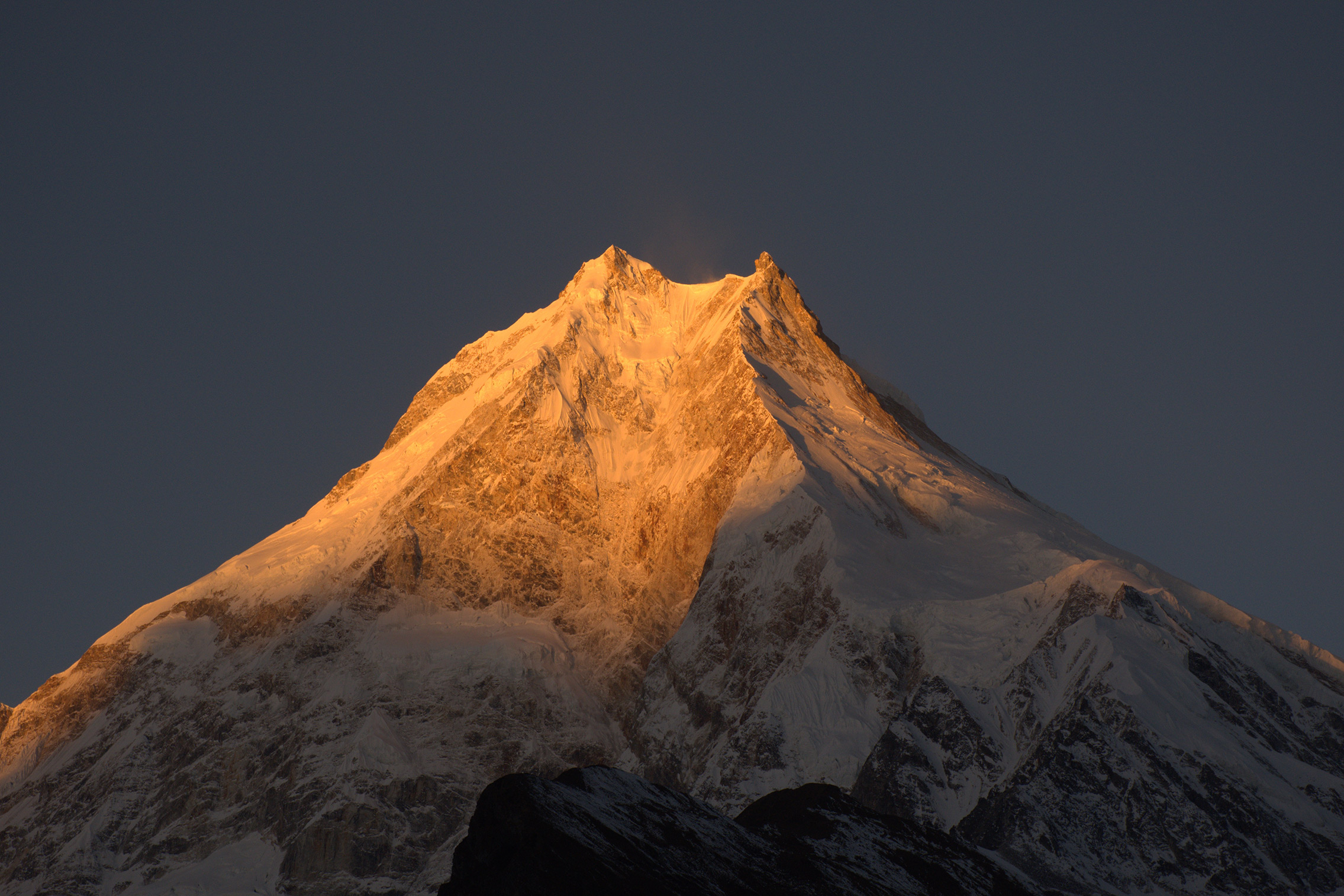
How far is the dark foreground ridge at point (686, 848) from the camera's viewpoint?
83375mm

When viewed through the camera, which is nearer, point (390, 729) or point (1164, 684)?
point (1164, 684)

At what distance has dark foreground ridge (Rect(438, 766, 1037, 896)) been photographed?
274 feet

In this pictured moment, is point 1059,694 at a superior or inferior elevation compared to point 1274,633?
inferior

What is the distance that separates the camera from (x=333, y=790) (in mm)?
180500

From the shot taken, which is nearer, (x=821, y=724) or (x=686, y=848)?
Answer: (x=686, y=848)

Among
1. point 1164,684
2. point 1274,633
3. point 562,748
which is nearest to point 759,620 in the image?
point 562,748

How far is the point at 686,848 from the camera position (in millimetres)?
95500

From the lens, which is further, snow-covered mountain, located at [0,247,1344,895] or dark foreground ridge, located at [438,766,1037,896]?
snow-covered mountain, located at [0,247,1344,895]

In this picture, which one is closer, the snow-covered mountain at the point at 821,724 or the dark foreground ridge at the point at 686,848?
the dark foreground ridge at the point at 686,848

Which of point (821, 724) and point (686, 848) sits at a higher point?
point (821, 724)

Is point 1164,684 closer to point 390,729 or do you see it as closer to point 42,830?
point 390,729

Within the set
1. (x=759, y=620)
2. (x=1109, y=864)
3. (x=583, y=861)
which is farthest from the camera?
(x=759, y=620)

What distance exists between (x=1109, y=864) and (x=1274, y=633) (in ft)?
179

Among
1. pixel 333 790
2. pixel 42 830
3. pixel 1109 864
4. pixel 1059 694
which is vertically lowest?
pixel 42 830
